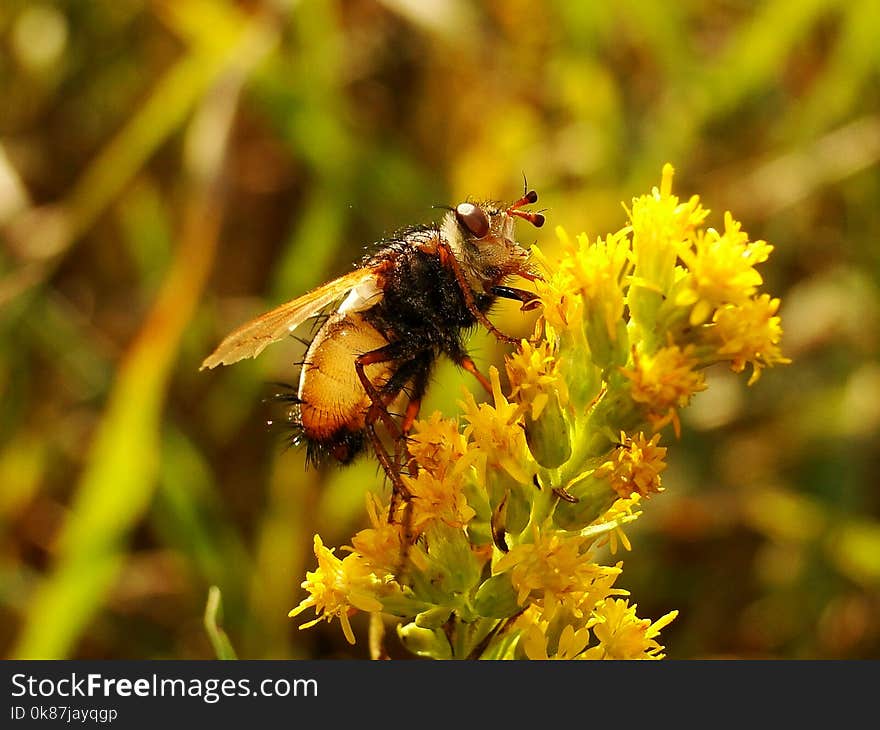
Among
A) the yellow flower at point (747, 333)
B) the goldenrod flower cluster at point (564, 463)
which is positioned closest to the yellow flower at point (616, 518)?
the goldenrod flower cluster at point (564, 463)

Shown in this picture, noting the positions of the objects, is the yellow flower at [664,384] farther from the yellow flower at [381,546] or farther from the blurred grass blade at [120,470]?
A: the blurred grass blade at [120,470]

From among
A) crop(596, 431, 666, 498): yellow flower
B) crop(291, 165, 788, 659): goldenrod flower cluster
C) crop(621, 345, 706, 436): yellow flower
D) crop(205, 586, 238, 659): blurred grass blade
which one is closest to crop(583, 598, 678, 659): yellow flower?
crop(291, 165, 788, 659): goldenrod flower cluster

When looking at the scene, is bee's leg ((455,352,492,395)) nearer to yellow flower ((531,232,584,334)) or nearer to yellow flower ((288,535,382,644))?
yellow flower ((531,232,584,334))

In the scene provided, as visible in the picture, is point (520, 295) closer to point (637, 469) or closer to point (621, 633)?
point (637, 469)

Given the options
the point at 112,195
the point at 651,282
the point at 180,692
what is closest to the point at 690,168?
the point at 112,195

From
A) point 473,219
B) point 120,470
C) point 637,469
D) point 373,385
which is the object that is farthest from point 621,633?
point 120,470

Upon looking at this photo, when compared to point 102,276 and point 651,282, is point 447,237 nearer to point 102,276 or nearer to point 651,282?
point 651,282

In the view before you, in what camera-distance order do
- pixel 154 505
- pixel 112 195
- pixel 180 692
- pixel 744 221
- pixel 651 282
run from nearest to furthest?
pixel 651 282, pixel 180 692, pixel 154 505, pixel 112 195, pixel 744 221
